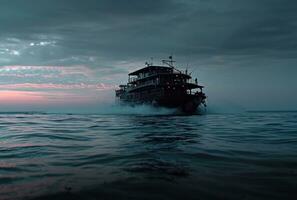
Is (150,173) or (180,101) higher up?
(180,101)

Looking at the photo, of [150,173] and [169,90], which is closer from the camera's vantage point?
[150,173]

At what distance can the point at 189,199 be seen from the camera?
150 inches

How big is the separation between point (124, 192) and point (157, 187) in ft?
1.92

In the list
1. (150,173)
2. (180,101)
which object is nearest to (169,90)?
(180,101)

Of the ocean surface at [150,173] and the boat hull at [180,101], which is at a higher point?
the boat hull at [180,101]

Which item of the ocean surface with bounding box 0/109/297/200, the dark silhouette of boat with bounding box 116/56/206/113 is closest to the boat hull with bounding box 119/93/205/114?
the dark silhouette of boat with bounding box 116/56/206/113

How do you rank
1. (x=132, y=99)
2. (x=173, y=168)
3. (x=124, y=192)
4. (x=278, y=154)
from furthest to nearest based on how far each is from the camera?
(x=132, y=99) < (x=278, y=154) < (x=173, y=168) < (x=124, y=192)

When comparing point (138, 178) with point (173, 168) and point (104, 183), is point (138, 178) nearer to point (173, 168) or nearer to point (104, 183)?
point (104, 183)

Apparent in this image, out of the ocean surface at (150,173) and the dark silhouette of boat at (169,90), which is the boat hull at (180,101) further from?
the ocean surface at (150,173)

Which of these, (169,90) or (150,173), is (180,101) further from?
(150,173)

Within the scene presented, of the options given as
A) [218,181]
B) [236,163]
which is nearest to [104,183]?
[218,181]

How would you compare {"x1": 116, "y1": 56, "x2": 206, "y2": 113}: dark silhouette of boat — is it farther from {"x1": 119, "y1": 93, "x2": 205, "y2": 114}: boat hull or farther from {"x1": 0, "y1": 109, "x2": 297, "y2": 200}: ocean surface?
{"x1": 0, "y1": 109, "x2": 297, "y2": 200}: ocean surface

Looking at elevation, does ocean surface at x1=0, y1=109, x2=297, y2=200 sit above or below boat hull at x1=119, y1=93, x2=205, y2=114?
below

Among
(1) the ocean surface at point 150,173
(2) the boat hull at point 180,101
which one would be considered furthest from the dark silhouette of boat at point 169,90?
(1) the ocean surface at point 150,173
